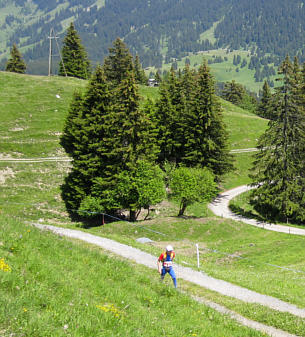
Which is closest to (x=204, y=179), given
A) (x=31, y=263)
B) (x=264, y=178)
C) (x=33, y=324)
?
(x=264, y=178)

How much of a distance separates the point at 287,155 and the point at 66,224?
2805 cm

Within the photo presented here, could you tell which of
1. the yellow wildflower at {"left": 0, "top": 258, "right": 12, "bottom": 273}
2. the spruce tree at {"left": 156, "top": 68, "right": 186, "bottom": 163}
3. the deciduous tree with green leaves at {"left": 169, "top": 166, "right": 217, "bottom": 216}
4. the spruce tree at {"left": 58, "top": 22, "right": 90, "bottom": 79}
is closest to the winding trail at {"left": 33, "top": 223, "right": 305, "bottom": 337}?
the yellow wildflower at {"left": 0, "top": 258, "right": 12, "bottom": 273}

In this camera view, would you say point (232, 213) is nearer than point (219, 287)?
No

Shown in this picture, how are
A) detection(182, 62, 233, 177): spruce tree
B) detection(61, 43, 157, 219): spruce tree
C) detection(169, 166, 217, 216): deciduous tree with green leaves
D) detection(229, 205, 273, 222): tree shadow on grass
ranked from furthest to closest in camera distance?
detection(182, 62, 233, 177): spruce tree → detection(229, 205, 273, 222): tree shadow on grass → detection(169, 166, 217, 216): deciduous tree with green leaves → detection(61, 43, 157, 219): spruce tree

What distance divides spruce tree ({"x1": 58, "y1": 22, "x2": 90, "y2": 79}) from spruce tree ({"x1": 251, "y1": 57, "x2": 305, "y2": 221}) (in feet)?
207

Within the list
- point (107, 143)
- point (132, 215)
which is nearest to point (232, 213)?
point (132, 215)

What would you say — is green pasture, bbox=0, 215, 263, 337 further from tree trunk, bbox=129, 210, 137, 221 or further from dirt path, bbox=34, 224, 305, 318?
tree trunk, bbox=129, 210, 137, 221

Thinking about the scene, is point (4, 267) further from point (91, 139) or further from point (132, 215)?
point (91, 139)

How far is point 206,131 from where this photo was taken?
166 ft

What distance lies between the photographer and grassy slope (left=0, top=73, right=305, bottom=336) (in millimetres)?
11766

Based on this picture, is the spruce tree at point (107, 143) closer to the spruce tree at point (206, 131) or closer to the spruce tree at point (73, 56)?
the spruce tree at point (206, 131)

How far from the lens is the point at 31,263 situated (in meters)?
10.4

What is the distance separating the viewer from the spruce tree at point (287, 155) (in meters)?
42.7

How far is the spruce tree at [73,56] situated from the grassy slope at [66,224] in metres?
7.73
